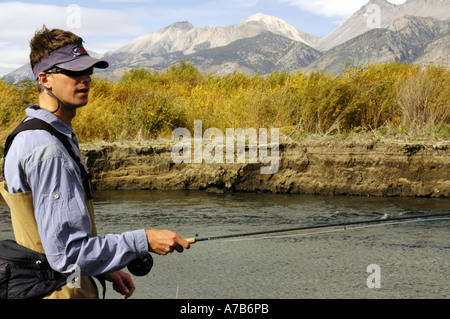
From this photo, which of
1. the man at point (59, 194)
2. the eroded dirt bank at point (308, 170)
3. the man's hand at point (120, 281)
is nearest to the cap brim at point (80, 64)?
the man at point (59, 194)

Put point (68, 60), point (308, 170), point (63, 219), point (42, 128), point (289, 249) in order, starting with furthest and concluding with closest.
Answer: point (308, 170)
point (289, 249)
point (68, 60)
point (42, 128)
point (63, 219)

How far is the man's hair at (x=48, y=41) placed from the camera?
2.18m

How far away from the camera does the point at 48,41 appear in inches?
86.2

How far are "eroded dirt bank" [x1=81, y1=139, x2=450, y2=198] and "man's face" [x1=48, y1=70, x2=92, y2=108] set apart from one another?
9438 millimetres

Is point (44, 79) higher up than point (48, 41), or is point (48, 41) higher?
point (48, 41)

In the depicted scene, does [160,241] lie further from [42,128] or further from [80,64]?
[80,64]

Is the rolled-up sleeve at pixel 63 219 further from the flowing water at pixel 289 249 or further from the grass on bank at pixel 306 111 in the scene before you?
the grass on bank at pixel 306 111

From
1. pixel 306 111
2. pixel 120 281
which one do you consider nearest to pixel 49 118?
pixel 120 281

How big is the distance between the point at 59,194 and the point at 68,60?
56cm

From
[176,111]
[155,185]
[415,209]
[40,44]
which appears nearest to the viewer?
[40,44]
